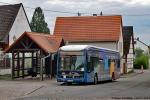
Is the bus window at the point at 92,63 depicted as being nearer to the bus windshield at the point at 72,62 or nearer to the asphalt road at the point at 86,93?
the bus windshield at the point at 72,62

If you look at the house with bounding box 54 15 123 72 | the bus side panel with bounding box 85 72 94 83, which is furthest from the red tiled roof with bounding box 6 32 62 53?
the house with bounding box 54 15 123 72

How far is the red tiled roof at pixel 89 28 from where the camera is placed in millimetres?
67375

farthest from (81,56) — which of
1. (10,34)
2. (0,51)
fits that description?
(10,34)

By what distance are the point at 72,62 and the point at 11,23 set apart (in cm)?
2380

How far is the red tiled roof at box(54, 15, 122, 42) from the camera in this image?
67.4 meters

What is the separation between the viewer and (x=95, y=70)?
37312 mm

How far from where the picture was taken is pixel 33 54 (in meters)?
45.7

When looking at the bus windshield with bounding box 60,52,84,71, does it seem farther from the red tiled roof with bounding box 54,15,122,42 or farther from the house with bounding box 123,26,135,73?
the house with bounding box 123,26,135,73

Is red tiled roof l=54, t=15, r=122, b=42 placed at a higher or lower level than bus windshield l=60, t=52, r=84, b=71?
higher

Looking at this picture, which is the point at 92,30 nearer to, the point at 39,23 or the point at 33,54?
the point at 33,54

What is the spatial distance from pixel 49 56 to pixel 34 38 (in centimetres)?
205

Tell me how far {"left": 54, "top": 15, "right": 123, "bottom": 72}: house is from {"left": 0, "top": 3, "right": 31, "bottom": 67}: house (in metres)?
7.12

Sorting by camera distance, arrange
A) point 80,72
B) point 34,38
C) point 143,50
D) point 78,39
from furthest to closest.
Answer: point 143,50
point 78,39
point 34,38
point 80,72

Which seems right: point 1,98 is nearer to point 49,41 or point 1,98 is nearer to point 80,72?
point 80,72
